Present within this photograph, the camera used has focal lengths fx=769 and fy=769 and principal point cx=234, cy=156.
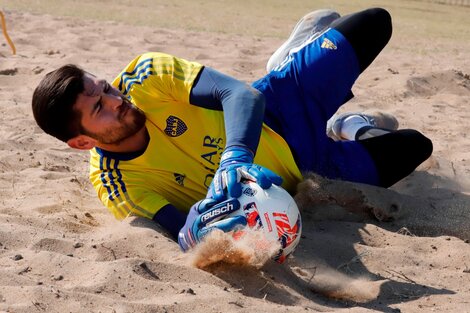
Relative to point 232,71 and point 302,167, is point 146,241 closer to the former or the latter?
point 302,167

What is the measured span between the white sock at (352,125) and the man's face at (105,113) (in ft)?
4.57

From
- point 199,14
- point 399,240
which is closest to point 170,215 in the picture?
point 399,240

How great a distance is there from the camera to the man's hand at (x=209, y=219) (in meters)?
2.75

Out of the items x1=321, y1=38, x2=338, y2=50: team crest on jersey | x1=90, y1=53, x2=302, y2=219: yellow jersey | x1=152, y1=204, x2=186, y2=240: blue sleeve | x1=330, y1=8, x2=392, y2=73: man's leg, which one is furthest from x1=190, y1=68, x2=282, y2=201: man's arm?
x1=330, y1=8, x2=392, y2=73: man's leg

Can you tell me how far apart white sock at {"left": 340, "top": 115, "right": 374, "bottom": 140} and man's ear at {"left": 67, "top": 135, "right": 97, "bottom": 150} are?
1.55m

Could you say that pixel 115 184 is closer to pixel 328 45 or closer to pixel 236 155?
pixel 236 155

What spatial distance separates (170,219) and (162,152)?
33 cm

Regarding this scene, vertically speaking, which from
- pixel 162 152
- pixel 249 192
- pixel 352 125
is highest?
pixel 249 192

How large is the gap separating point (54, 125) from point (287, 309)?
1.29 meters

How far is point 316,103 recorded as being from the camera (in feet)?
12.4

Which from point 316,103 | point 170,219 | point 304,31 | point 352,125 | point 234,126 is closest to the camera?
point 234,126

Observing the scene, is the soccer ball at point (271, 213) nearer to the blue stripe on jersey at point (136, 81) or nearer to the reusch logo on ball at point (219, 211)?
the reusch logo on ball at point (219, 211)

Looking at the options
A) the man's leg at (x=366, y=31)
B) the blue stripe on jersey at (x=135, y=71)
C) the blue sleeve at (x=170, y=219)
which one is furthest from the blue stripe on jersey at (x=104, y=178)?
the man's leg at (x=366, y=31)

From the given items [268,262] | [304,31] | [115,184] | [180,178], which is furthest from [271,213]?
[304,31]
